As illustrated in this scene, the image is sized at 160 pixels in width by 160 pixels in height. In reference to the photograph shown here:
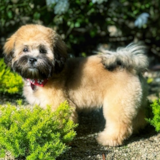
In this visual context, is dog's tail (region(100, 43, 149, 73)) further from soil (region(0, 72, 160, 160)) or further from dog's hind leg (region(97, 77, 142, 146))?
soil (region(0, 72, 160, 160))

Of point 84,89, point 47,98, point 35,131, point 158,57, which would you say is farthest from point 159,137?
point 158,57

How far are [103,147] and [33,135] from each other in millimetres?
1032

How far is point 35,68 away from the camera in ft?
10.5

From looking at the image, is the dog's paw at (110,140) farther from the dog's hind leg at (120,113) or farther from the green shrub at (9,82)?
the green shrub at (9,82)

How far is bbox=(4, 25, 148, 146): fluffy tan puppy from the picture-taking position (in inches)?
131

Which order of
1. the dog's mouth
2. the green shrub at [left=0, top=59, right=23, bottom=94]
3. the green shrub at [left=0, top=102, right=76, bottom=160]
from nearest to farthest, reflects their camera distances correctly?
the green shrub at [left=0, top=102, right=76, bottom=160] < the dog's mouth < the green shrub at [left=0, top=59, right=23, bottom=94]

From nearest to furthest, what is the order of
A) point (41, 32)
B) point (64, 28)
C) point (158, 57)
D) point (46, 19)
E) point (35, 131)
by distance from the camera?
point (35, 131) → point (41, 32) → point (46, 19) → point (64, 28) → point (158, 57)

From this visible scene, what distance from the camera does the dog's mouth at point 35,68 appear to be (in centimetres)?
319

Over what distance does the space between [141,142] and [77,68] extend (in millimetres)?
1047

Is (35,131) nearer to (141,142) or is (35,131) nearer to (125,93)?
(125,93)

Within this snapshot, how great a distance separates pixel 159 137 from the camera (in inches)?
148

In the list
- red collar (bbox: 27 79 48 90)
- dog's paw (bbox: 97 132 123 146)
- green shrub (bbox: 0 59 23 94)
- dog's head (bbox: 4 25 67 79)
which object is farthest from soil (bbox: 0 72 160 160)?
dog's head (bbox: 4 25 67 79)

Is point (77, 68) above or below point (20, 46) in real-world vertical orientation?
below

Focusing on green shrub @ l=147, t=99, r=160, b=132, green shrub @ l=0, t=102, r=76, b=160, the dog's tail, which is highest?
the dog's tail
